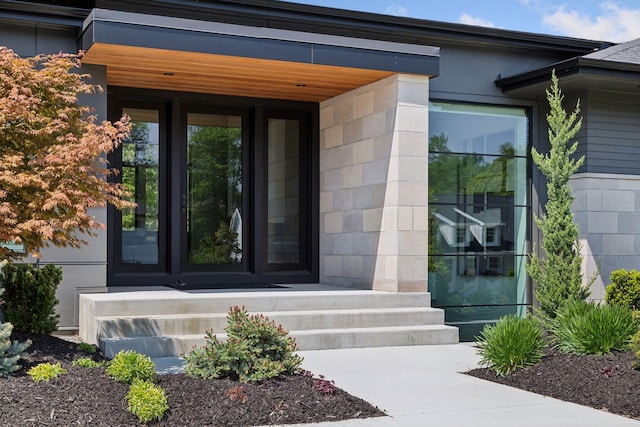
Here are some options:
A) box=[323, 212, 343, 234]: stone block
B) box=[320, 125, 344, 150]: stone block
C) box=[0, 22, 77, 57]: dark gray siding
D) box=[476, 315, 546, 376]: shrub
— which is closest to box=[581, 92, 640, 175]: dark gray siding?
box=[320, 125, 344, 150]: stone block

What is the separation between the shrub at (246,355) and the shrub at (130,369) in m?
0.47

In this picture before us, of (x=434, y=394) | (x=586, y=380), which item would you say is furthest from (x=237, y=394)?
(x=586, y=380)

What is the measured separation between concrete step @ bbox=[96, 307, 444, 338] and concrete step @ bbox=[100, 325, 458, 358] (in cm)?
9

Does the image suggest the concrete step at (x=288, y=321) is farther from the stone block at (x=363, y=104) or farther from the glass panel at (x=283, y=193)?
the stone block at (x=363, y=104)

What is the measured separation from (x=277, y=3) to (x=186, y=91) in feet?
6.57

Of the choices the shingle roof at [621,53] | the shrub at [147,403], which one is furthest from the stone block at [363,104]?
the shrub at [147,403]

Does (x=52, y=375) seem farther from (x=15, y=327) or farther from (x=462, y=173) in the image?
(x=462, y=173)

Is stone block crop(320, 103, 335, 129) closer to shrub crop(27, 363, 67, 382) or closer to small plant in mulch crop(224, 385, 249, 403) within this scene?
small plant in mulch crop(224, 385, 249, 403)

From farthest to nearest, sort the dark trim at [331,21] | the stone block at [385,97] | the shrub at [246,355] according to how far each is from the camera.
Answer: the dark trim at [331,21] < the stone block at [385,97] < the shrub at [246,355]

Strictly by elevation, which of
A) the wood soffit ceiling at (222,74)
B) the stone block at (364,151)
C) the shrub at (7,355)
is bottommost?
the shrub at (7,355)

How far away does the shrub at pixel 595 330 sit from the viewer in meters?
8.04

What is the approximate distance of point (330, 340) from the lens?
31.5 feet

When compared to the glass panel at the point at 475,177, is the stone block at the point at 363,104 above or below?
above

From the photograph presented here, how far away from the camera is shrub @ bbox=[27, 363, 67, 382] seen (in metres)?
6.19
